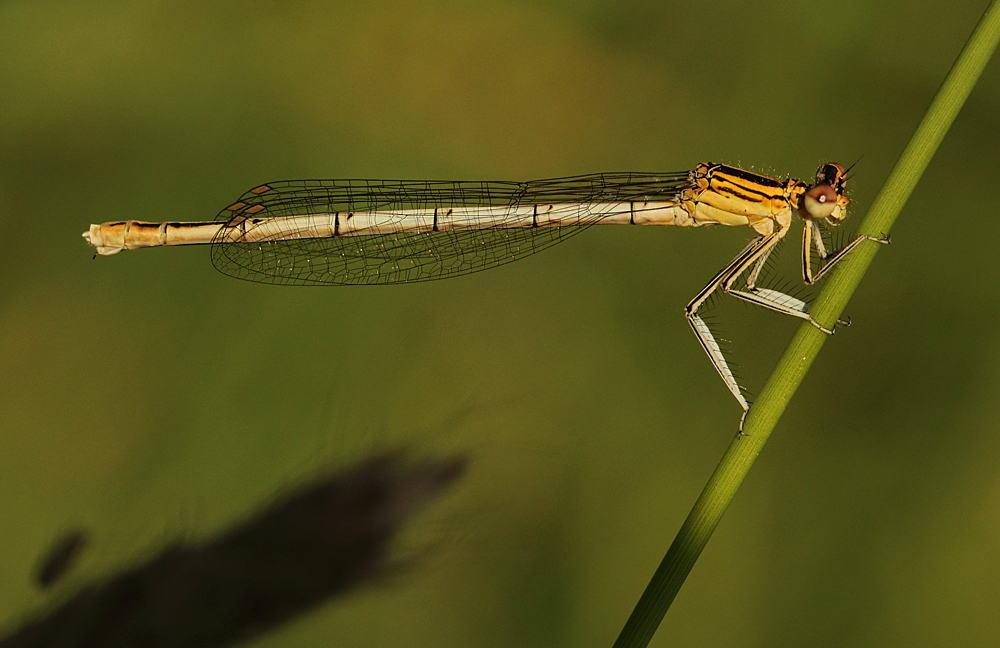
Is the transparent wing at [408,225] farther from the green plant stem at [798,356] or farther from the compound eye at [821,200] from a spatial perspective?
the green plant stem at [798,356]

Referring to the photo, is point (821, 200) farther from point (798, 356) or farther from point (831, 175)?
point (798, 356)

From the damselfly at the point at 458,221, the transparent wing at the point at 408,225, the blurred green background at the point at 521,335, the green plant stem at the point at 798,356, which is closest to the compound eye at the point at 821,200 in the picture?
the damselfly at the point at 458,221

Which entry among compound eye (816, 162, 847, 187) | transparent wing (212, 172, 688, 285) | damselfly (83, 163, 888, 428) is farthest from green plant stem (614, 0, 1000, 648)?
transparent wing (212, 172, 688, 285)

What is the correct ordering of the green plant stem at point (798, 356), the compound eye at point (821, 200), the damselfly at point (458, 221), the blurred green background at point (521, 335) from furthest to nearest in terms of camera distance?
1. the damselfly at point (458, 221)
2. the compound eye at point (821, 200)
3. the blurred green background at point (521, 335)
4. the green plant stem at point (798, 356)

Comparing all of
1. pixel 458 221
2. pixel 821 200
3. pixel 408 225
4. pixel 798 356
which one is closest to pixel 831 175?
pixel 821 200

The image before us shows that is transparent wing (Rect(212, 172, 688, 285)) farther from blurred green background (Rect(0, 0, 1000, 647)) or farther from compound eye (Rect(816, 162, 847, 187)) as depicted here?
compound eye (Rect(816, 162, 847, 187))

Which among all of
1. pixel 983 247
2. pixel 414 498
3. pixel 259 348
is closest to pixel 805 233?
pixel 983 247

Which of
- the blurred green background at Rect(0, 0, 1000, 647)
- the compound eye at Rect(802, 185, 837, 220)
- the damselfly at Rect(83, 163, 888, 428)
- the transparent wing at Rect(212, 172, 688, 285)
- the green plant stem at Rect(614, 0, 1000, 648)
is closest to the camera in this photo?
the green plant stem at Rect(614, 0, 1000, 648)
